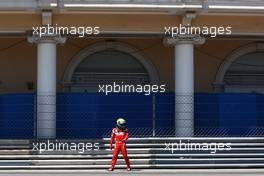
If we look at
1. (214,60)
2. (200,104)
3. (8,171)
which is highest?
(214,60)

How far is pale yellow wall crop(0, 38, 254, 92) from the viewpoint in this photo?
25.2 meters

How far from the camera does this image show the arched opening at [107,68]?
25078 mm

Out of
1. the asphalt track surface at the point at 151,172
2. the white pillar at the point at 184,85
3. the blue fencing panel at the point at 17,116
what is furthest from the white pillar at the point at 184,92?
the blue fencing panel at the point at 17,116

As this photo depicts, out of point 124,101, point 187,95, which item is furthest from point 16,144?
point 187,95

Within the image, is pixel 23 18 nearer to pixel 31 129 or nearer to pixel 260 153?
pixel 31 129

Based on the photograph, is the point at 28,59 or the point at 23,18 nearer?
the point at 23,18

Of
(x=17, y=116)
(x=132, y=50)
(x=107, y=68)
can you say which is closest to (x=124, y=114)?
(x=17, y=116)

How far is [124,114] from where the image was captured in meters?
21.3

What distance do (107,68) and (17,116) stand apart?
5.02m

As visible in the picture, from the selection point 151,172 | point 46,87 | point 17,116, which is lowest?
point 151,172

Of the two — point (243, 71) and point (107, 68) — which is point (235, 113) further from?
point (107, 68)

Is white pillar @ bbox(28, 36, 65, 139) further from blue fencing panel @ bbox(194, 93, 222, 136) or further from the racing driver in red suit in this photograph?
blue fencing panel @ bbox(194, 93, 222, 136)

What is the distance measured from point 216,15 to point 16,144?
7025mm

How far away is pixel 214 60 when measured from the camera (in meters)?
25.6
